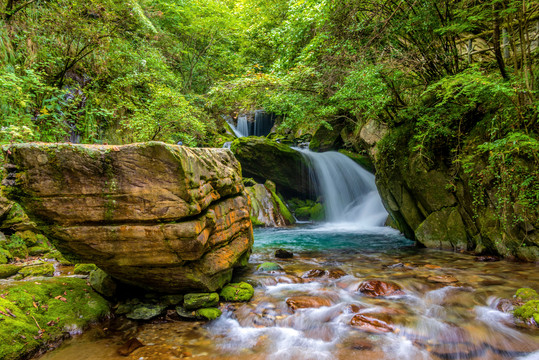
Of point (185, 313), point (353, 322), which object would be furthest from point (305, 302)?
point (185, 313)

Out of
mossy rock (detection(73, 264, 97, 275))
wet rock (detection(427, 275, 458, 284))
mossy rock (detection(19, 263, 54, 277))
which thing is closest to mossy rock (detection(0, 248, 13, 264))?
mossy rock (detection(19, 263, 54, 277))

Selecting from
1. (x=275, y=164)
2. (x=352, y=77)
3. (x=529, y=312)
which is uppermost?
(x=352, y=77)

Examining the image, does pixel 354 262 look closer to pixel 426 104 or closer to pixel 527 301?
pixel 527 301

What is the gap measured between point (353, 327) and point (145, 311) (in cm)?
290

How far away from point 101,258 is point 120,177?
3.80 ft

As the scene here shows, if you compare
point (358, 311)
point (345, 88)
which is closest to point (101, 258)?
point (358, 311)

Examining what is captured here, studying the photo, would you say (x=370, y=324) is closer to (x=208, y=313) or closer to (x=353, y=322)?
(x=353, y=322)

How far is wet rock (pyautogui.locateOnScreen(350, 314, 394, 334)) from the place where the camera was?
3398 millimetres

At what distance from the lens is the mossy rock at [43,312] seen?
8.89 ft

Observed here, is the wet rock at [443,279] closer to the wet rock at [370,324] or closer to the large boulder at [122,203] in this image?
the wet rock at [370,324]

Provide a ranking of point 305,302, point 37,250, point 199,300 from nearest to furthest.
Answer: point 199,300 < point 305,302 < point 37,250

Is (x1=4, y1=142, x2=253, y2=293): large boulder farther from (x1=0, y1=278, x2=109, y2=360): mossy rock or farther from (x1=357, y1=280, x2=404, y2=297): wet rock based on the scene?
(x1=357, y1=280, x2=404, y2=297): wet rock

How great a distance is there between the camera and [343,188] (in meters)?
14.5

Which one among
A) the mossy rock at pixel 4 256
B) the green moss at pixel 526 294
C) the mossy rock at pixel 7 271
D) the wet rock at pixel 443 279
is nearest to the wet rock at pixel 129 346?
the mossy rock at pixel 7 271
